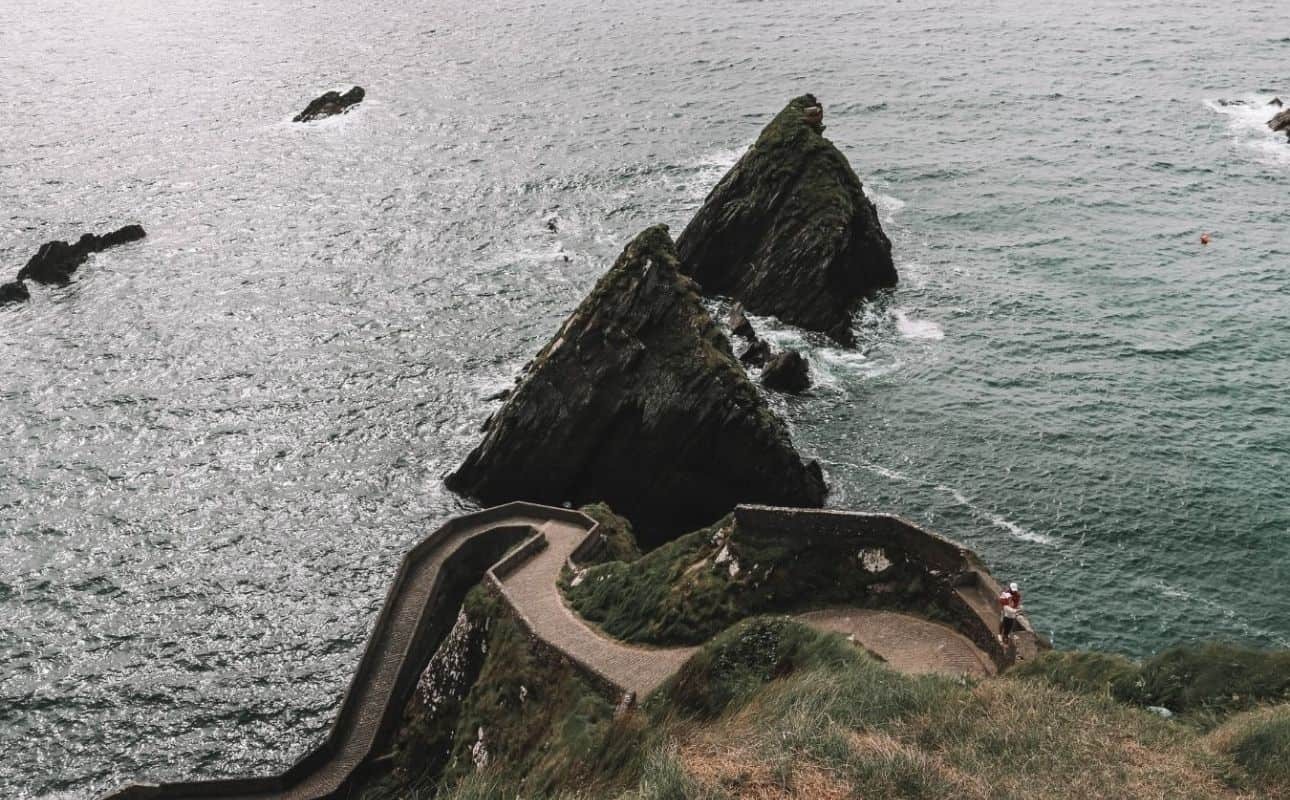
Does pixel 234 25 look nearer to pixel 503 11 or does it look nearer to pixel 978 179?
pixel 503 11

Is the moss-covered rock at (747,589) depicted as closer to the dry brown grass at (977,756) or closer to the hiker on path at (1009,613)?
the hiker on path at (1009,613)

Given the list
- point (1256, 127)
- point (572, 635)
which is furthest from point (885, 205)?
point (572, 635)

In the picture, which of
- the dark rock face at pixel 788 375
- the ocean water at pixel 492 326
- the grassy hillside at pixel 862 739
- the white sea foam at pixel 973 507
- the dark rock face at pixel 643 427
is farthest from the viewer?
the dark rock face at pixel 788 375

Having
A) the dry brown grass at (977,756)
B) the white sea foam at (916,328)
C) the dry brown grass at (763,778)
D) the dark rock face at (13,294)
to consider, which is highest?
the dry brown grass at (763,778)

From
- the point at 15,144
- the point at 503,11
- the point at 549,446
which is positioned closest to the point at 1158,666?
the point at 549,446

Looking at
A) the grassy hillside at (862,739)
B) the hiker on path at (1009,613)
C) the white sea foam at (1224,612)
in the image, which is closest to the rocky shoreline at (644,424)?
the white sea foam at (1224,612)

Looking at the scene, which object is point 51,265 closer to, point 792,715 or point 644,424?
point 644,424
